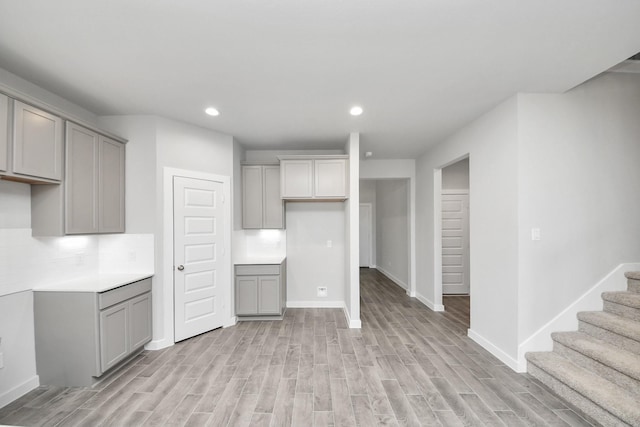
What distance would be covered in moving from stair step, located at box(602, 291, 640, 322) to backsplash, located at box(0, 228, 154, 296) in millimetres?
4909

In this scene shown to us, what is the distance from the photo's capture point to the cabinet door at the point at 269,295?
12.7 feet

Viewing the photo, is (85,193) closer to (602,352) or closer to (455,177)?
(602,352)

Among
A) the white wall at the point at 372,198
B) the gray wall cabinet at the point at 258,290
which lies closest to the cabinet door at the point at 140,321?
the gray wall cabinet at the point at 258,290

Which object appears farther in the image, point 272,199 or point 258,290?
point 272,199

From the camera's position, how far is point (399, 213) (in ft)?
20.1

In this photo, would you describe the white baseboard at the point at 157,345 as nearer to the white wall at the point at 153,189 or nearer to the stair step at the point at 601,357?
the white wall at the point at 153,189

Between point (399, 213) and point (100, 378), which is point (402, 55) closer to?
point (100, 378)

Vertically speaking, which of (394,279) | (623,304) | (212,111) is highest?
(212,111)

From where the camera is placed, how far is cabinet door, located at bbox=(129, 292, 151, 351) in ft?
8.98

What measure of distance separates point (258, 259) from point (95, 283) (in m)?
2.06

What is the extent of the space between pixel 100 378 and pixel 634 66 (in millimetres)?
6016

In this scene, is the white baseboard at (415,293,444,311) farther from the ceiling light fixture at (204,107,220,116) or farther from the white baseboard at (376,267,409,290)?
the ceiling light fixture at (204,107,220,116)

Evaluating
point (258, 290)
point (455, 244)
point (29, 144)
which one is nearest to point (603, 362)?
point (455, 244)

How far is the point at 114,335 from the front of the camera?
2.51m
